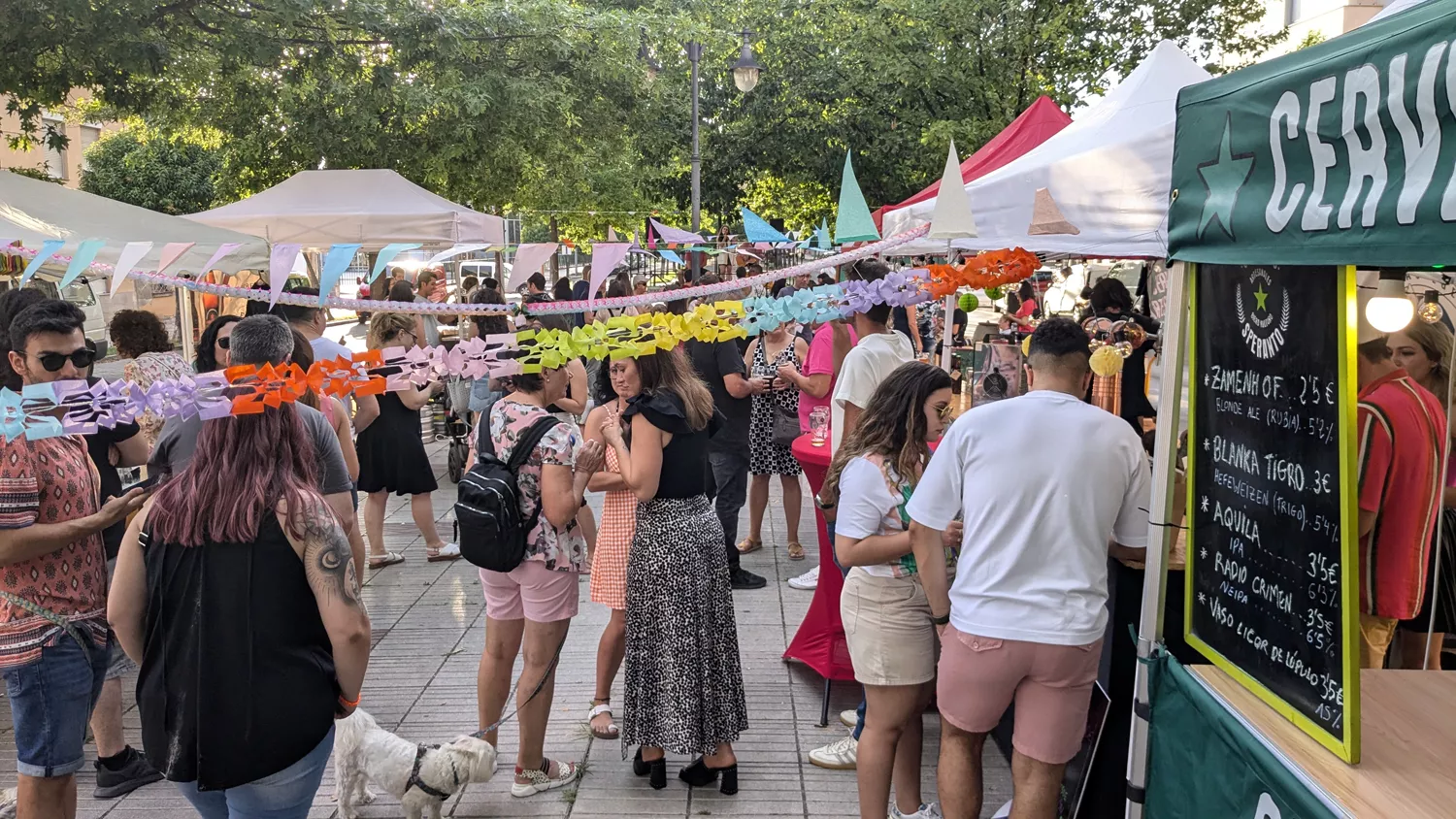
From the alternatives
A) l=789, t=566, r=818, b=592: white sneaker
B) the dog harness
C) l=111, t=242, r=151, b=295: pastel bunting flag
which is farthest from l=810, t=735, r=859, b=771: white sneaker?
l=111, t=242, r=151, b=295: pastel bunting flag

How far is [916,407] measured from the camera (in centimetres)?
354

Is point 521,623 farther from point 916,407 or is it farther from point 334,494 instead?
point 916,407

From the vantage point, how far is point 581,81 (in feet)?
46.1

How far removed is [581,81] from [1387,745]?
13.2 m

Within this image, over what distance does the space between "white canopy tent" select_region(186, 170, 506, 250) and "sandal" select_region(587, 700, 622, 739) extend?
23.8ft

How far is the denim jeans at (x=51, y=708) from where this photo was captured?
3.17 metres

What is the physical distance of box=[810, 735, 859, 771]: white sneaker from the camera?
4418 millimetres

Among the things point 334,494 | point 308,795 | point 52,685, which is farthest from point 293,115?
point 308,795

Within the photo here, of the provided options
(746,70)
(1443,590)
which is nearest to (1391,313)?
(1443,590)

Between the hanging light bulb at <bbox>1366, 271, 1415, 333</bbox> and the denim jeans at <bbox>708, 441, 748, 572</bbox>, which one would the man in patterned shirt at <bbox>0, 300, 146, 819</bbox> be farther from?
the hanging light bulb at <bbox>1366, 271, 1415, 333</bbox>

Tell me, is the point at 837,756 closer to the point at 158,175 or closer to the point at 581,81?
the point at 581,81

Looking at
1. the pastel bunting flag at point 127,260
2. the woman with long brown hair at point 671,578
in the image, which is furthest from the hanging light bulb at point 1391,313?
the pastel bunting flag at point 127,260

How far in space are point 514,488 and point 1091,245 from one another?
2.75m

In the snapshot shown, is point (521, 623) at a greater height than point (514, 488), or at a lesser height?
lesser
